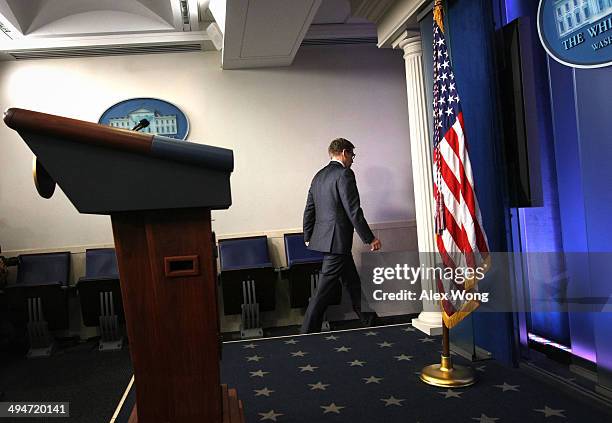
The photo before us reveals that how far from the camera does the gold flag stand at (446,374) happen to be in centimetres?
282

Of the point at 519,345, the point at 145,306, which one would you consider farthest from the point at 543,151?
the point at 145,306

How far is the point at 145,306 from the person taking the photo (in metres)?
1.44

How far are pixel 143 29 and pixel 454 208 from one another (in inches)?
148

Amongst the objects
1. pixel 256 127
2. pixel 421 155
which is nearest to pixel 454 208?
pixel 421 155

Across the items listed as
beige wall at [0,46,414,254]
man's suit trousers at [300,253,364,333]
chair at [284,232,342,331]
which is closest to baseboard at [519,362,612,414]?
man's suit trousers at [300,253,364,333]

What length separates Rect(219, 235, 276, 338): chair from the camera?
16.2 feet

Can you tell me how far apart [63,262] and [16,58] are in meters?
2.13

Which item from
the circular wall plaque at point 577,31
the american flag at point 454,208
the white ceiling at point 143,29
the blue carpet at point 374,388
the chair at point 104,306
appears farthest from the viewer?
the chair at point 104,306

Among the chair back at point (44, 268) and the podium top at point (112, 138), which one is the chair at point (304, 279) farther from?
the podium top at point (112, 138)

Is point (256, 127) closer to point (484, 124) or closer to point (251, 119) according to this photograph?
point (251, 119)

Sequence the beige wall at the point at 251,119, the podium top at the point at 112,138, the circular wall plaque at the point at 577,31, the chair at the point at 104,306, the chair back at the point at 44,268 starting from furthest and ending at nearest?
1. the beige wall at the point at 251,119
2. the chair back at the point at 44,268
3. the chair at the point at 104,306
4. the circular wall plaque at the point at 577,31
5. the podium top at the point at 112,138

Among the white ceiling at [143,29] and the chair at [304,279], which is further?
the chair at [304,279]

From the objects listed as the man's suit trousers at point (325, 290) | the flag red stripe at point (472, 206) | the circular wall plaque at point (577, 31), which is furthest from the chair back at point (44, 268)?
the circular wall plaque at point (577, 31)

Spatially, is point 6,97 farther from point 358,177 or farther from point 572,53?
point 572,53
